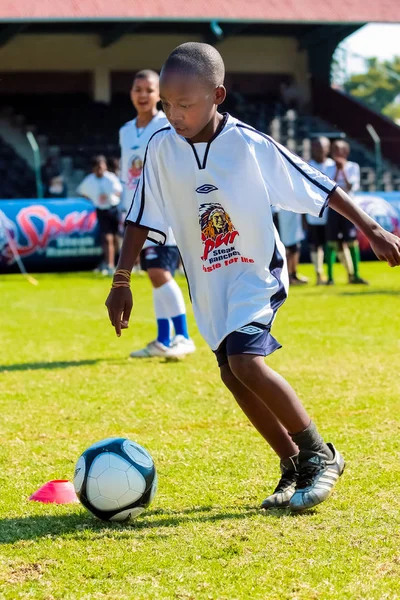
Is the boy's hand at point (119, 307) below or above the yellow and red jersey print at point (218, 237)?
below

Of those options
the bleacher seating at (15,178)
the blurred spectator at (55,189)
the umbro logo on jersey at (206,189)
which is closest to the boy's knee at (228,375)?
the umbro logo on jersey at (206,189)

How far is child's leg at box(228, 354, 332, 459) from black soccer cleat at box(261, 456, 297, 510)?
224 millimetres

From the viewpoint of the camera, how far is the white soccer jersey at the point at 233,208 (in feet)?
13.4

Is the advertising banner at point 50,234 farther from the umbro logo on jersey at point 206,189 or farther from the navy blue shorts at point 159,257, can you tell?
the umbro logo on jersey at point 206,189

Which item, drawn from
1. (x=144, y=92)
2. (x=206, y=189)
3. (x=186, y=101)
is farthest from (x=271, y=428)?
(x=144, y=92)

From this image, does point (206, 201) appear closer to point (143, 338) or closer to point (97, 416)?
point (97, 416)

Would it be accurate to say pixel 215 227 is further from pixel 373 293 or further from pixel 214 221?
pixel 373 293

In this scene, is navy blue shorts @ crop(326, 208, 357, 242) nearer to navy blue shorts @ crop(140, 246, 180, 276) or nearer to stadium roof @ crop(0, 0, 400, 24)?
navy blue shorts @ crop(140, 246, 180, 276)

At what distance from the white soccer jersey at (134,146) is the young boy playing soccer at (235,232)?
4039mm

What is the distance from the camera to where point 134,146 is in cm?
839

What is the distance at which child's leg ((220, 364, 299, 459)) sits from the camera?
422 cm

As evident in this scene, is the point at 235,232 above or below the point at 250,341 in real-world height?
above

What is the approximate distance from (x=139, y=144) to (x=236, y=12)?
21.1 m

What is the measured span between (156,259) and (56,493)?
397 centimetres
